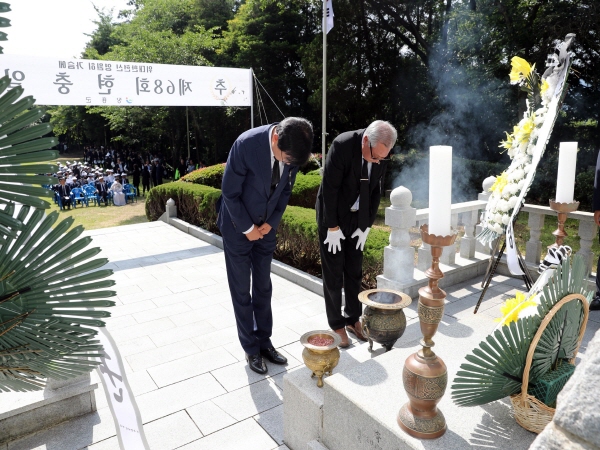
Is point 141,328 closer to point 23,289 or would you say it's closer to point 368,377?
point 368,377

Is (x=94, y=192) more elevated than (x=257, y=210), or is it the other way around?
(x=257, y=210)

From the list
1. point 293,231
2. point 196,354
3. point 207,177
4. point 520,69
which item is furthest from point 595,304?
point 207,177

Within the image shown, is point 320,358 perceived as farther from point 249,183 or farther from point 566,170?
point 566,170

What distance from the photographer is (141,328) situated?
4785mm

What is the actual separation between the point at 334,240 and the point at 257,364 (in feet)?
4.24

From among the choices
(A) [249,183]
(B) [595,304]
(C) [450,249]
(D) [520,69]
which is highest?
(D) [520,69]

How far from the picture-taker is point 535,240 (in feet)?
17.8

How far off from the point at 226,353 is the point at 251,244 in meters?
1.25

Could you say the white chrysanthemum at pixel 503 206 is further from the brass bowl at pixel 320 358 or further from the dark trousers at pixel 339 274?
the brass bowl at pixel 320 358

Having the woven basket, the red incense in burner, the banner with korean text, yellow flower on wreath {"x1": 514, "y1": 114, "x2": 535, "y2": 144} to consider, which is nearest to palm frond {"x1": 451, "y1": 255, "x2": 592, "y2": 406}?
the woven basket

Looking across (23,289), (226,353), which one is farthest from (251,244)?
(23,289)

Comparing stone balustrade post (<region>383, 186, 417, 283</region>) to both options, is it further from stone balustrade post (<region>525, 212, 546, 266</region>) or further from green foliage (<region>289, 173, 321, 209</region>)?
green foliage (<region>289, 173, 321, 209</region>)

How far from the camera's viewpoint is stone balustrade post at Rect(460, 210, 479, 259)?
19.1 ft

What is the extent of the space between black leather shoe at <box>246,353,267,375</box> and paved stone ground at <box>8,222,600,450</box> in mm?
59
